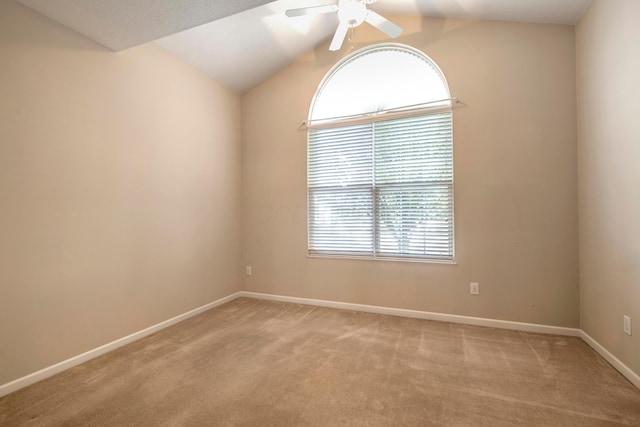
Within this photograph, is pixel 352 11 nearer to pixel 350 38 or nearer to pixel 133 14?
pixel 350 38

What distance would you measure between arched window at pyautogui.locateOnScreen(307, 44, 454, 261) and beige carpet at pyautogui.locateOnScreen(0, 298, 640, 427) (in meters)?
1.09

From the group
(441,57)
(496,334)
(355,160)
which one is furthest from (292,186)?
(496,334)

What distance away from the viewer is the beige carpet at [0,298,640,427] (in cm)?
159

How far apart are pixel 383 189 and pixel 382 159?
357 millimetres

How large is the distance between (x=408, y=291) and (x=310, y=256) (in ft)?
4.16

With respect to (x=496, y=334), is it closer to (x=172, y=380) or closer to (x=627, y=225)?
(x=627, y=225)

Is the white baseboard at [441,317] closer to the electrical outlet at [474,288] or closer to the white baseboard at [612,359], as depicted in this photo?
the white baseboard at [612,359]

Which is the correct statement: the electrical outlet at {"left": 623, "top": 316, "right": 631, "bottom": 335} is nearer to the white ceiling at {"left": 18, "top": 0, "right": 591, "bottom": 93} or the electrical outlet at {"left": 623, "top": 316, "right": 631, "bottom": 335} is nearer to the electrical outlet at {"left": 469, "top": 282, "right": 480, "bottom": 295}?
the electrical outlet at {"left": 469, "top": 282, "right": 480, "bottom": 295}

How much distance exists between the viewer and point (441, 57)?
3041mm

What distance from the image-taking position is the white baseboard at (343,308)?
6.30ft

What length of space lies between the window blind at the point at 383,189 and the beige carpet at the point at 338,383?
3.22 feet

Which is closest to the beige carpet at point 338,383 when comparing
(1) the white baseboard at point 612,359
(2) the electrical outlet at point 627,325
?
(1) the white baseboard at point 612,359

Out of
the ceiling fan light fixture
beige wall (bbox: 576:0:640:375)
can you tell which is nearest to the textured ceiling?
the ceiling fan light fixture

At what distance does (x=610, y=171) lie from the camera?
2.11m
